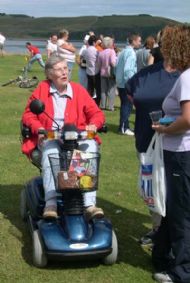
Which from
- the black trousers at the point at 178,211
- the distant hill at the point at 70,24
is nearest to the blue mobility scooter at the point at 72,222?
the black trousers at the point at 178,211

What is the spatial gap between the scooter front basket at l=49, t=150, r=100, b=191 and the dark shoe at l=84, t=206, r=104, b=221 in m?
0.25

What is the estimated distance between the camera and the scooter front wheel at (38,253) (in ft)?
16.7

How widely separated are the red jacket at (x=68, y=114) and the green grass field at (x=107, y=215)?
40.6 inches

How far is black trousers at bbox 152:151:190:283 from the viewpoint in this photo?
4.58 metres

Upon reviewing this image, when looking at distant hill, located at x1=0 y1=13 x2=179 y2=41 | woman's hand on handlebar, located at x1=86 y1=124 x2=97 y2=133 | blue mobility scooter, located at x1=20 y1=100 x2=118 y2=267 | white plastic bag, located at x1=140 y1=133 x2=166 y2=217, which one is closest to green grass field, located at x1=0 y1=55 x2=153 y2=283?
blue mobility scooter, located at x1=20 y1=100 x2=118 y2=267

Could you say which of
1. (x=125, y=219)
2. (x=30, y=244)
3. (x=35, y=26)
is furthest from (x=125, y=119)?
(x=35, y=26)

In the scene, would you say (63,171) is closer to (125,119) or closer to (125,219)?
(125,219)

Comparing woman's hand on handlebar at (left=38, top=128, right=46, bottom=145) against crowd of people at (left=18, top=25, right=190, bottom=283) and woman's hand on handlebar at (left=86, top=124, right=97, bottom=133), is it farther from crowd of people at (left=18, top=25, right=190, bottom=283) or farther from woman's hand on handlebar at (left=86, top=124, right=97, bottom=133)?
woman's hand on handlebar at (left=86, top=124, right=97, bottom=133)

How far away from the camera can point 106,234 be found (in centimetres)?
511

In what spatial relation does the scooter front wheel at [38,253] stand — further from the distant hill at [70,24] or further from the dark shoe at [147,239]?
the distant hill at [70,24]

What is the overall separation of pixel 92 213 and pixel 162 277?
853mm

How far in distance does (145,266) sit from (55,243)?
0.93 m

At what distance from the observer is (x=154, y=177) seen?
4742 millimetres

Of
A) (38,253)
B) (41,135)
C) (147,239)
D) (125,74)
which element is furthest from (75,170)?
(125,74)
